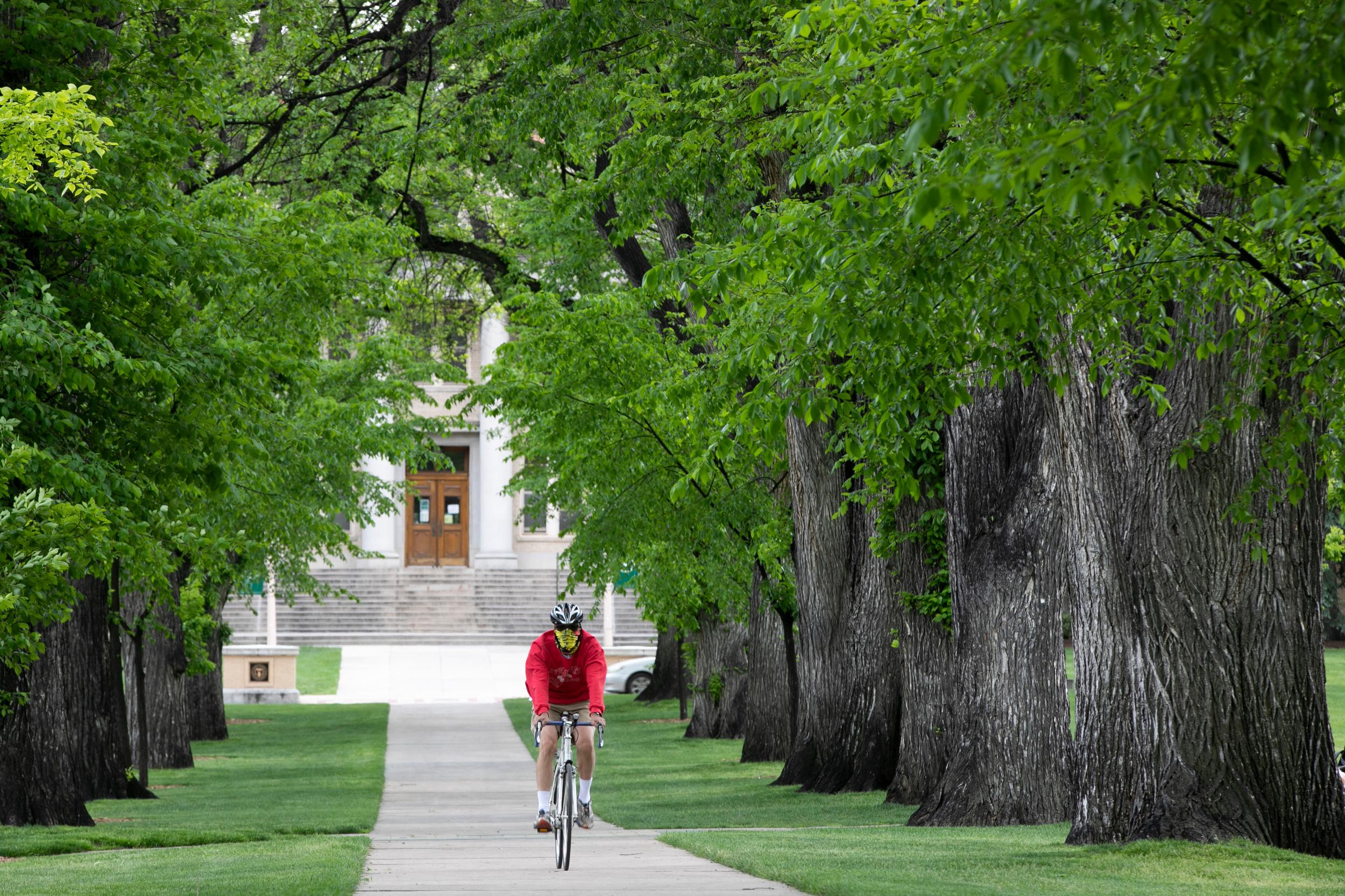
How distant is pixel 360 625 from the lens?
55.9 metres

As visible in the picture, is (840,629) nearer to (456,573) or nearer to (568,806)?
(568,806)

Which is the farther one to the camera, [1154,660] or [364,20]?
[364,20]

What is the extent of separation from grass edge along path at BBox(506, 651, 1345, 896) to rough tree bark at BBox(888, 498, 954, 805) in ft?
1.29

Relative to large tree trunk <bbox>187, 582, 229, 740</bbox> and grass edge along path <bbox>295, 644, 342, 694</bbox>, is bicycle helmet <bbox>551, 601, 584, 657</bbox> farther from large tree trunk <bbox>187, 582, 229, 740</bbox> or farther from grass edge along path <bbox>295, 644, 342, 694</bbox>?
grass edge along path <bbox>295, 644, 342, 694</bbox>

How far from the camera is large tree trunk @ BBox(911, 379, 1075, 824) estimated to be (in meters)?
14.2

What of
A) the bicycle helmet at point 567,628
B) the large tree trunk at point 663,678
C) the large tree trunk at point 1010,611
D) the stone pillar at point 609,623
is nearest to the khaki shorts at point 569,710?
the bicycle helmet at point 567,628

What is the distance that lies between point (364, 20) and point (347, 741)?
531 inches

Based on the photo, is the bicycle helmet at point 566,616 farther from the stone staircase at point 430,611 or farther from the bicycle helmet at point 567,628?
the stone staircase at point 430,611

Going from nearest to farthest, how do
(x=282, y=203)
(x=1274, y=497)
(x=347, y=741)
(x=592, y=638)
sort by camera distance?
(x=1274, y=497) → (x=592, y=638) → (x=282, y=203) → (x=347, y=741)

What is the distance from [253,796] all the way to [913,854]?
11.2 metres

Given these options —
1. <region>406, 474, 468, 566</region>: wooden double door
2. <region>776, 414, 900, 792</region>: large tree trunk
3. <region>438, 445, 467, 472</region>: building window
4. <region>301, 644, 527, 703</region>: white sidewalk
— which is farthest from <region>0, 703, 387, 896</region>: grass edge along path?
<region>438, 445, 467, 472</region>: building window

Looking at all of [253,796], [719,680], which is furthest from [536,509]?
[253,796]

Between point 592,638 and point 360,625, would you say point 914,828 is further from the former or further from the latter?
point 360,625

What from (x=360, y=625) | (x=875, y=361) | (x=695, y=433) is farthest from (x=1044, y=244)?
(x=360, y=625)
